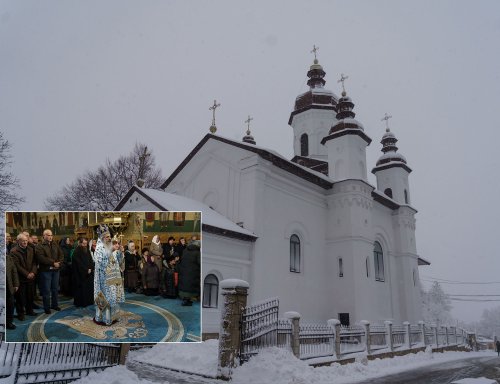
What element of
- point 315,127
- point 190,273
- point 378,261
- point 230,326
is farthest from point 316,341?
point 315,127

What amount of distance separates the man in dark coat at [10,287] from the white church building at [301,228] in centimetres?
709

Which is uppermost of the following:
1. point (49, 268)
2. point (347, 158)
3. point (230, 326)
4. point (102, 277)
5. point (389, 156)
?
point (389, 156)

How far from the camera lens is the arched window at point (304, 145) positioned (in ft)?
87.1

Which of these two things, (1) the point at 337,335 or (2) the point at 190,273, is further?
(1) the point at 337,335

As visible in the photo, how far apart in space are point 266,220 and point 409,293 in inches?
429

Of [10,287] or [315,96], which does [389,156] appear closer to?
[315,96]

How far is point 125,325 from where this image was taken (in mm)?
7125

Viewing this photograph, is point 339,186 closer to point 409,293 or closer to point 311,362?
point 409,293

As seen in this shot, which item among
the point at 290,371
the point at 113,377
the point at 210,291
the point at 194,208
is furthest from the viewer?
the point at 194,208

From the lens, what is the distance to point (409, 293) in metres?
22.6

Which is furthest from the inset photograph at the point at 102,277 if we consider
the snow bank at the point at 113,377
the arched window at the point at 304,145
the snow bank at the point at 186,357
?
the arched window at the point at 304,145

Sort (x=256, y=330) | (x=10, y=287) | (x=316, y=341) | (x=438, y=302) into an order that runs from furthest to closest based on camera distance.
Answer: (x=438, y=302)
(x=316, y=341)
(x=256, y=330)
(x=10, y=287)

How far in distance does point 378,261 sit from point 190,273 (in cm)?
1607

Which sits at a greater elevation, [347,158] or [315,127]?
Result: [315,127]
